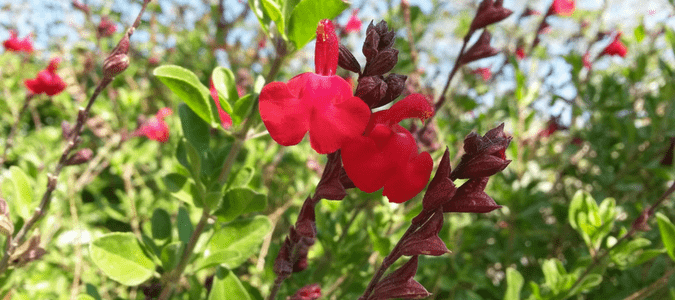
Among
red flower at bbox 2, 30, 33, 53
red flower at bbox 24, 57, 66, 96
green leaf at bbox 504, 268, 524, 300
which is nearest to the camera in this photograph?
green leaf at bbox 504, 268, 524, 300

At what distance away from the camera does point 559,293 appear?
4.44ft

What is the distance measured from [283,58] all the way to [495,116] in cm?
209

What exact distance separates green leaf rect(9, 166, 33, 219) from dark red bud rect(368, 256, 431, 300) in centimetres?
94

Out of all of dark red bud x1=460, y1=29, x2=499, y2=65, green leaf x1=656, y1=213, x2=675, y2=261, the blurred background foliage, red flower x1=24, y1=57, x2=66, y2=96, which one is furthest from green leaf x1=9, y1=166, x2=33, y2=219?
green leaf x1=656, y1=213, x2=675, y2=261

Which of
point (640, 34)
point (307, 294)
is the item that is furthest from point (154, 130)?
point (640, 34)

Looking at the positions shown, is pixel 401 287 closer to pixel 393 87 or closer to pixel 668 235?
pixel 393 87

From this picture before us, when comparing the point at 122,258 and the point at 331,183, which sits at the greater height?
the point at 331,183

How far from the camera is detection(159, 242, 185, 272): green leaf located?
3.35 feet

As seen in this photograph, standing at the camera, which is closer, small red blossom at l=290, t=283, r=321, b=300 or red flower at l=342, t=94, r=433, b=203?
red flower at l=342, t=94, r=433, b=203

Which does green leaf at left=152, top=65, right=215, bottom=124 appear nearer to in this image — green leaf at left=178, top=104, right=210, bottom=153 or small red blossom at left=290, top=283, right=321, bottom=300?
green leaf at left=178, top=104, right=210, bottom=153

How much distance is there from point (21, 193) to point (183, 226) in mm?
416

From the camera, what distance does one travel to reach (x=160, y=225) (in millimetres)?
1148

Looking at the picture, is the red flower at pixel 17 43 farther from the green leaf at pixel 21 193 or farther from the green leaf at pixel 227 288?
the green leaf at pixel 227 288

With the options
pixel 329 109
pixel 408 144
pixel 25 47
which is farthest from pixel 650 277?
pixel 25 47
